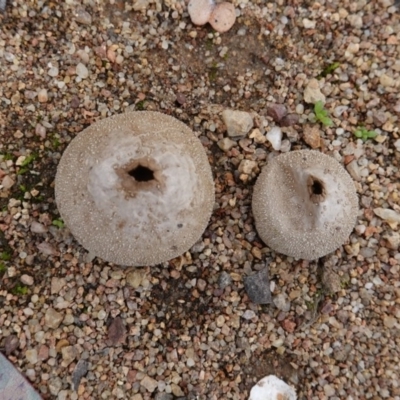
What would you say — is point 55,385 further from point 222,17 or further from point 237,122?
point 222,17

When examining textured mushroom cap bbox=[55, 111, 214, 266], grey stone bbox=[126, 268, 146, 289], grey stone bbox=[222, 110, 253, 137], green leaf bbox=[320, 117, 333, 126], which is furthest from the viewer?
green leaf bbox=[320, 117, 333, 126]

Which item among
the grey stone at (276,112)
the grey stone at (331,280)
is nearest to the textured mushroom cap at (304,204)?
the grey stone at (331,280)

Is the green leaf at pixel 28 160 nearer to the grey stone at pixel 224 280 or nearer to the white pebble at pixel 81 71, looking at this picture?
the white pebble at pixel 81 71

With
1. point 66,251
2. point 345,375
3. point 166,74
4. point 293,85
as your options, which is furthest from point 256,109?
point 345,375

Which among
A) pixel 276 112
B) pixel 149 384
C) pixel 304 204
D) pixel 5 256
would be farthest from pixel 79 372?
pixel 276 112

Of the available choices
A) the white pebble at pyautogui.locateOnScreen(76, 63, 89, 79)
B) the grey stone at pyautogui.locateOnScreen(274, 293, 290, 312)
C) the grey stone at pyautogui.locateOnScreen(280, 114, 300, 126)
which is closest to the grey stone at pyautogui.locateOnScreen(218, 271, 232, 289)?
the grey stone at pyautogui.locateOnScreen(274, 293, 290, 312)

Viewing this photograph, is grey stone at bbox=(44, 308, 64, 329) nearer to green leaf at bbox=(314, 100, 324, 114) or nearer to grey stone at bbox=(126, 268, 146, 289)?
grey stone at bbox=(126, 268, 146, 289)
